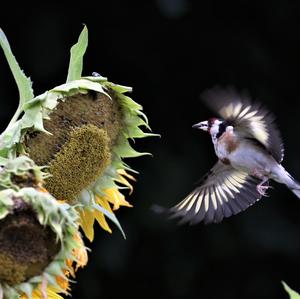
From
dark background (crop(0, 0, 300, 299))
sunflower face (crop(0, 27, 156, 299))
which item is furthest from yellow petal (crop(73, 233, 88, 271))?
dark background (crop(0, 0, 300, 299))

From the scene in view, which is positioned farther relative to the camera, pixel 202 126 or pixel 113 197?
pixel 202 126

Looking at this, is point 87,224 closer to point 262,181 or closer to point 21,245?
point 21,245

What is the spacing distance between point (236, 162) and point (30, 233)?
105cm

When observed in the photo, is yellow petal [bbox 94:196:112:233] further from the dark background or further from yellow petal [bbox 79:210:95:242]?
the dark background

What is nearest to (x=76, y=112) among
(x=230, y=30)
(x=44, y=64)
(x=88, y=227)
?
(x=88, y=227)

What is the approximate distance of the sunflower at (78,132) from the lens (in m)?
1.91

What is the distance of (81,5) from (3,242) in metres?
2.57

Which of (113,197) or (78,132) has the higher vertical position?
(78,132)

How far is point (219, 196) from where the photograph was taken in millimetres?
2807

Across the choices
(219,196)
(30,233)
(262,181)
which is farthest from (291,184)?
(30,233)

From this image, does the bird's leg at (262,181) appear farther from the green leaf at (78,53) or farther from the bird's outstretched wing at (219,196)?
the green leaf at (78,53)

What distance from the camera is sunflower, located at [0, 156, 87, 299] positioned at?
65.9 inches

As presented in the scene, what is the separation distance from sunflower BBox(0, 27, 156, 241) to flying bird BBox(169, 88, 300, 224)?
343 mm

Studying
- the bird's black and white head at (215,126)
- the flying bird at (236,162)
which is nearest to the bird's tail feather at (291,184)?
the flying bird at (236,162)
